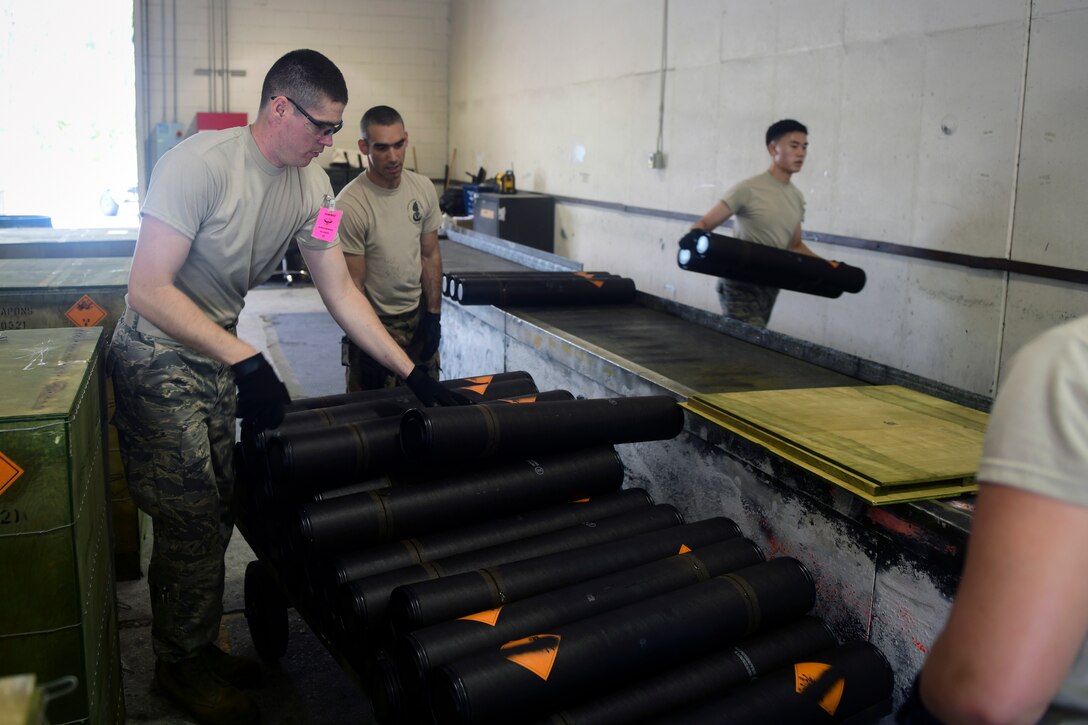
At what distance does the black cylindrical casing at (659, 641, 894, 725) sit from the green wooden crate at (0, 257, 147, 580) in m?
1.83

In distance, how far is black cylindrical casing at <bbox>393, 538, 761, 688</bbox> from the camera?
1676 millimetres

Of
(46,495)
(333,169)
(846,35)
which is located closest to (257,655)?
(46,495)

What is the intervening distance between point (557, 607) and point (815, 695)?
520 millimetres

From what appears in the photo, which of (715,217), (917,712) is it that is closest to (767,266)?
(715,217)

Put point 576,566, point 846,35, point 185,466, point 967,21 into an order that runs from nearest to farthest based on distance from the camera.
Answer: point 576,566
point 185,466
point 967,21
point 846,35

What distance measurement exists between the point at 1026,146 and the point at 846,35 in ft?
4.73

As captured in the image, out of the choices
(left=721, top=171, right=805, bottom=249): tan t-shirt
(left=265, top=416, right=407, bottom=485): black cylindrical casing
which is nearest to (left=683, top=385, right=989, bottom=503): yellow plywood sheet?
(left=265, top=416, right=407, bottom=485): black cylindrical casing

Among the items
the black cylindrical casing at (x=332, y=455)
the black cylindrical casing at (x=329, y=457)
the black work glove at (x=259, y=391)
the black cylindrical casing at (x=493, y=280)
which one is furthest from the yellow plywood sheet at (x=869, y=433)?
the black cylindrical casing at (x=493, y=280)

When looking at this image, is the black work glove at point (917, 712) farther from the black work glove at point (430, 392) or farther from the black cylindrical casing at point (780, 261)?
the black cylindrical casing at point (780, 261)

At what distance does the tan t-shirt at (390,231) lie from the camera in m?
3.56

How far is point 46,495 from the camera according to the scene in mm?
1663

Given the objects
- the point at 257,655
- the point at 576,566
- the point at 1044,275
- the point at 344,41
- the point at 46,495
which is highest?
the point at 344,41

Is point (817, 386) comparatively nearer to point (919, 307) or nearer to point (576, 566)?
point (576, 566)

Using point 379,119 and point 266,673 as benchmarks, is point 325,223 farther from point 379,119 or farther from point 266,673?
point 266,673
